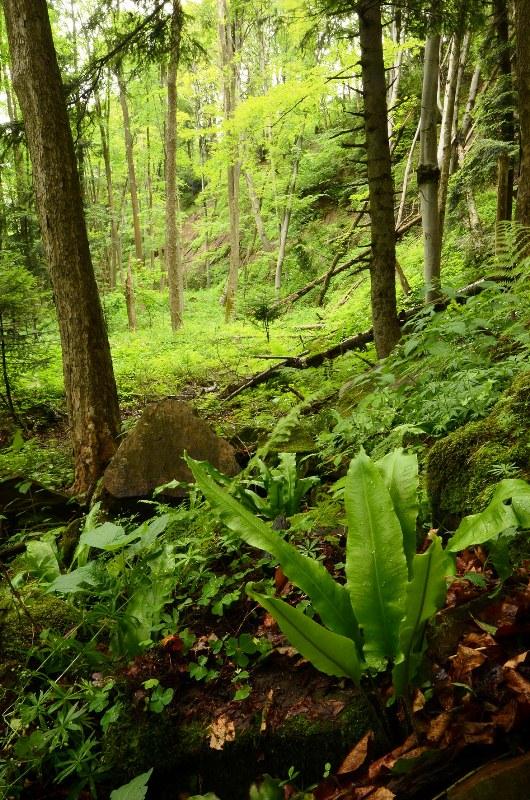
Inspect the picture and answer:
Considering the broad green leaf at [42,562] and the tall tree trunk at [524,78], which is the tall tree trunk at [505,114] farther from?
the broad green leaf at [42,562]

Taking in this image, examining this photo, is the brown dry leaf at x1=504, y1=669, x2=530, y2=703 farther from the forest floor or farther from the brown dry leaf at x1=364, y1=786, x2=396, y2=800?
the brown dry leaf at x1=364, y1=786, x2=396, y2=800

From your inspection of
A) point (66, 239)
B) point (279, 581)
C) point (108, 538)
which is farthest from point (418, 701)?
point (66, 239)

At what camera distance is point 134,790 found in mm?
1678

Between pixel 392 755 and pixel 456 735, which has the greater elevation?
pixel 456 735

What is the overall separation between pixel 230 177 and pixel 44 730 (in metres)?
18.2

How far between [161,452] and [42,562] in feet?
6.24

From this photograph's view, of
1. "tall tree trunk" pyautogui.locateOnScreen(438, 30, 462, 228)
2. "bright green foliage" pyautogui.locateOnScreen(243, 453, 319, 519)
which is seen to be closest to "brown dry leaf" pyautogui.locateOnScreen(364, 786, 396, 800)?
"bright green foliage" pyautogui.locateOnScreen(243, 453, 319, 519)

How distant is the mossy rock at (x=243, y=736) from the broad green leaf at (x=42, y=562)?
1103 mm

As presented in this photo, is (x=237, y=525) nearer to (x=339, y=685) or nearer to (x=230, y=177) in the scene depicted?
(x=339, y=685)

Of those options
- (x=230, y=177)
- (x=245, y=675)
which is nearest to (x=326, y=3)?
(x=245, y=675)

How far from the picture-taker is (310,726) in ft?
5.72

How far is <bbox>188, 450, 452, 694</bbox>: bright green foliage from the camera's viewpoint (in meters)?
1.42

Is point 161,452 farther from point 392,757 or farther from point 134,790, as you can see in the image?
point 392,757

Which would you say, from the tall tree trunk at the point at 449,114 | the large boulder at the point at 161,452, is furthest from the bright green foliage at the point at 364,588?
the tall tree trunk at the point at 449,114
